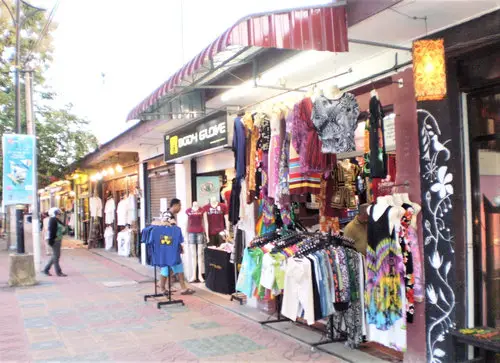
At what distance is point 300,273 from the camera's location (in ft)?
18.2

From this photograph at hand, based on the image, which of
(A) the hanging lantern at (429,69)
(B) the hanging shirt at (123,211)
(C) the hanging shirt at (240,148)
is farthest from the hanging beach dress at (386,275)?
(B) the hanging shirt at (123,211)

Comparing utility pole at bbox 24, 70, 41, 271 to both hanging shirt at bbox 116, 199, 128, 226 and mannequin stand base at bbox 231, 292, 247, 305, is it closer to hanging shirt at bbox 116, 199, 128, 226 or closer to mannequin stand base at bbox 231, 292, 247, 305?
hanging shirt at bbox 116, 199, 128, 226

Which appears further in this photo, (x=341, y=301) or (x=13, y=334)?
(x=13, y=334)

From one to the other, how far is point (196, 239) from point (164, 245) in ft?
6.45

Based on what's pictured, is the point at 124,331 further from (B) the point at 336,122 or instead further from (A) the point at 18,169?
(A) the point at 18,169

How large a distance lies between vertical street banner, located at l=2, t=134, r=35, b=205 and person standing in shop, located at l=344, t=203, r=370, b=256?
8.58 meters

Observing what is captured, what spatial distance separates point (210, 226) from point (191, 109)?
108 inches

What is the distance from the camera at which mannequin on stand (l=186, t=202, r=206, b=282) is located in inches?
410

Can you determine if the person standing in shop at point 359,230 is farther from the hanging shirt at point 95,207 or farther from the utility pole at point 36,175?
the hanging shirt at point 95,207

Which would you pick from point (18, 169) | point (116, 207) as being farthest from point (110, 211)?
point (18, 169)

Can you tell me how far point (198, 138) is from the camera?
9.89 metres

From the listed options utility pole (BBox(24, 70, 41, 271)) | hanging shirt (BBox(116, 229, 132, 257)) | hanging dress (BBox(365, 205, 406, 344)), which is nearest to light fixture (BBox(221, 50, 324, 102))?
hanging dress (BBox(365, 205, 406, 344))

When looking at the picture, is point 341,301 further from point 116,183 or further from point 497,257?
point 116,183

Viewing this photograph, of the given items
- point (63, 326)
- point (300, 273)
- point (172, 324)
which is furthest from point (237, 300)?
point (300, 273)
